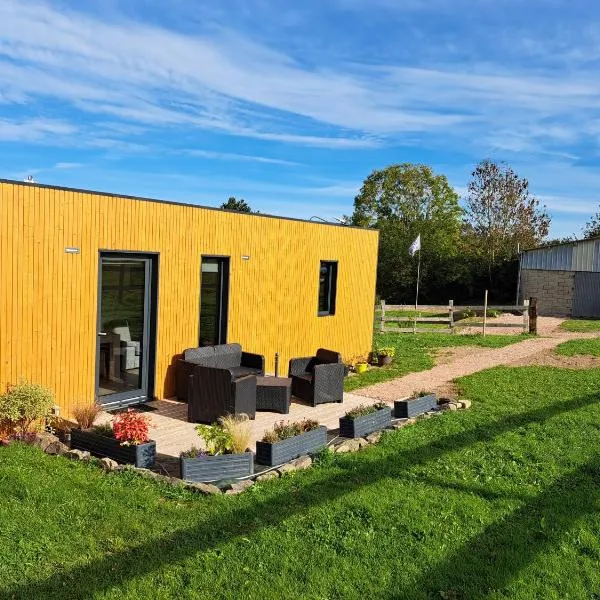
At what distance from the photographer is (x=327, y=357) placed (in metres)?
9.85

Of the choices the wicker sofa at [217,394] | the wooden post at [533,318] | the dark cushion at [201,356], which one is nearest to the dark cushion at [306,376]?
the dark cushion at [201,356]

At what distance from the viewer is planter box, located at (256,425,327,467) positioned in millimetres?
5816

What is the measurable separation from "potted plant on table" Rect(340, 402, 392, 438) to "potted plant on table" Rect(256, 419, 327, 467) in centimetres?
51

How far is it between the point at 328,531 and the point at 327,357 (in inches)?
216

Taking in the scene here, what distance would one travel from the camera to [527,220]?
121ft

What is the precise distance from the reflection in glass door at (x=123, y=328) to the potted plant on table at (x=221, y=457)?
280 centimetres

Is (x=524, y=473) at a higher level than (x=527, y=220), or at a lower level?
lower

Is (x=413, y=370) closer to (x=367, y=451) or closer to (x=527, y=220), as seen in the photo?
(x=367, y=451)

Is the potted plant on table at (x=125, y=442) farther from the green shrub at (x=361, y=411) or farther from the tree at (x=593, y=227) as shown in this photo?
the tree at (x=593, y=227)

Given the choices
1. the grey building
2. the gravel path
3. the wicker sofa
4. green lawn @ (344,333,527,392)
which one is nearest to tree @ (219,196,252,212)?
the grey building

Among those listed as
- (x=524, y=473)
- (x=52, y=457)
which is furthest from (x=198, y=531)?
(x=524, y=473)

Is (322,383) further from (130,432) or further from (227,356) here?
(130,432)

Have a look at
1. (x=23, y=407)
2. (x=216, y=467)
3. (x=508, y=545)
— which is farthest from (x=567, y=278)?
(x=23, y=407)

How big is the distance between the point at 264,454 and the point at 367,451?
1270mm
